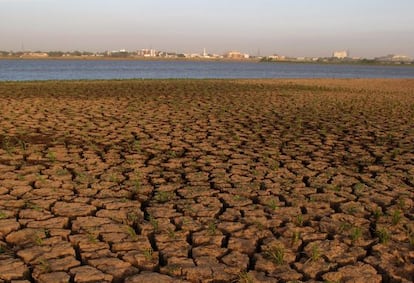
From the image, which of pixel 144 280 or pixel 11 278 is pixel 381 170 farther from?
pixel 11 278

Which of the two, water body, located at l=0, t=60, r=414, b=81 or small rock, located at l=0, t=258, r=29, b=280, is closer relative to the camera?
small rock, located at l=0, t=258, r=29, b=280

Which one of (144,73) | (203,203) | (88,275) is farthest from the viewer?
(144,73)

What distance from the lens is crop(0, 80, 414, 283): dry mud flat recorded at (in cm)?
237

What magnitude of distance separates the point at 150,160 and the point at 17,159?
1.46 metres

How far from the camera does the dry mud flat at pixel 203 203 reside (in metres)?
2.37

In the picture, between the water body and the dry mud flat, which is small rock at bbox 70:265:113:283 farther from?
the water body

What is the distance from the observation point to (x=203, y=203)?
11.0 feet

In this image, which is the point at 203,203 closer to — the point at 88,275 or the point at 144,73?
the point at 88,275

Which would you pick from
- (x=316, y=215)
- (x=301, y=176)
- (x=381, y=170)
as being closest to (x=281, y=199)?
(x=316, y=215)

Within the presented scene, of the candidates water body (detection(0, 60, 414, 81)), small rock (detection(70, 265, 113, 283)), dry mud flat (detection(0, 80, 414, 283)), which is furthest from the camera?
water body (detection(0, 60, 414, 81))

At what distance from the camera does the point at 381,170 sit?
4461mm

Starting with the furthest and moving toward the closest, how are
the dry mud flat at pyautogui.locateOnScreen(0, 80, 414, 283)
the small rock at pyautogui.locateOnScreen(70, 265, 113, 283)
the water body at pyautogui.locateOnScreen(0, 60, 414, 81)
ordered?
1. the water body at pyautogui.locateOnScreen(0, 60, 414, 81)
2. the dry mud flat at pyautogui.locateOnScreen(0, 80, 414, 283)
3. the small rock at pyautogui.locateOnScreen(70, 265, 113, 283)

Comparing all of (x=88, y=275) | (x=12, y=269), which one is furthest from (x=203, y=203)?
(x=12, y=269)

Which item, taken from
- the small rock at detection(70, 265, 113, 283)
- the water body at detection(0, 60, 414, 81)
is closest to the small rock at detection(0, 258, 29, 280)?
the small rock at detection(70, 265, 113, 283)
